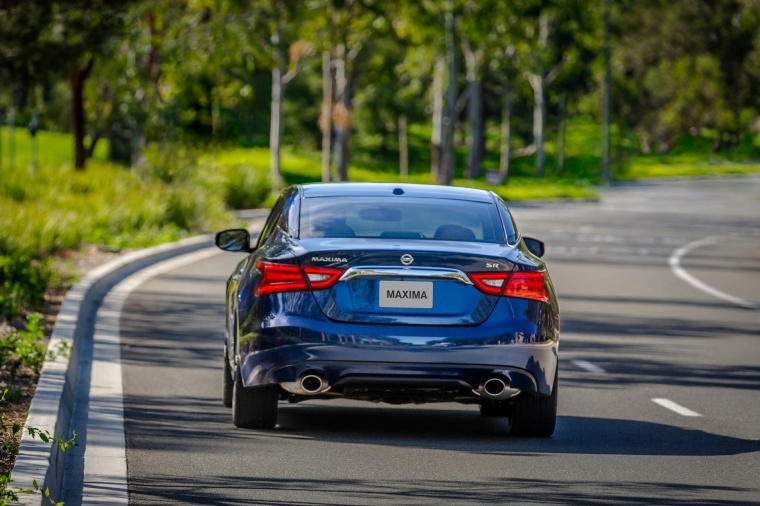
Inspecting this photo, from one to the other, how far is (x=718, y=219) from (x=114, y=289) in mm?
27880

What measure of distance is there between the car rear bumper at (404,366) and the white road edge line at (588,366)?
4191 mm

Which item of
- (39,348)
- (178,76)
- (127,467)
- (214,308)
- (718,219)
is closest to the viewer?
(127,467)

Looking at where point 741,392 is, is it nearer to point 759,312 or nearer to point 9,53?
point 759,312

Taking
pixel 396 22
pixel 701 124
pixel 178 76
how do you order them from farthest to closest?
pixel 701 124
pixel 396 22
pixel 178 76

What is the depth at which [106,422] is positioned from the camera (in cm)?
998

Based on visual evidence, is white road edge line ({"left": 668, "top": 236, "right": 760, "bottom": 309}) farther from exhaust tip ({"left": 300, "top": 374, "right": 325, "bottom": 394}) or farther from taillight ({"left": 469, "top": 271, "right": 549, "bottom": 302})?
exhaust tip ({"left": 300, "top": 374, "right": 325, "bottom": 394})

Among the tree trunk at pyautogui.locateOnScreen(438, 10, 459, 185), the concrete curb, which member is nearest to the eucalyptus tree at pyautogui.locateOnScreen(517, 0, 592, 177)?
the tree trunk at pyautogui.locateOnScreen(438, 10, 459, 185)

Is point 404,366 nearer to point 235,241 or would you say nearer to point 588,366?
point 235,241

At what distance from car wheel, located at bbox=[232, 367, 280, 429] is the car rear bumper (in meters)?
0.41

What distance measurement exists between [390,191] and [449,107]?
45605mm

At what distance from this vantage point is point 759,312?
19.3m

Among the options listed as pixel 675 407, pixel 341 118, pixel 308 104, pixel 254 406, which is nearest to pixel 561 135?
pixel 308 104

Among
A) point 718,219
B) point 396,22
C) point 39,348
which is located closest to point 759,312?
point 39,348

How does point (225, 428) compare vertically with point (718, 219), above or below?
above
